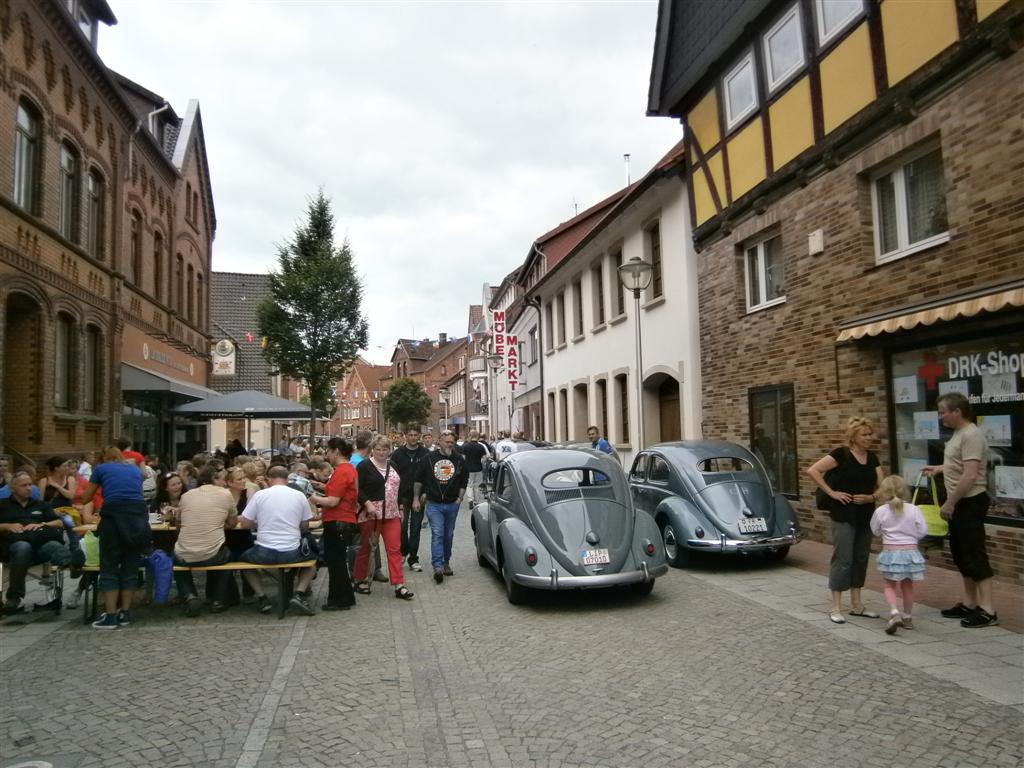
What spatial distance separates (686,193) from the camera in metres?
14.9

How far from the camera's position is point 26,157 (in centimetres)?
1320

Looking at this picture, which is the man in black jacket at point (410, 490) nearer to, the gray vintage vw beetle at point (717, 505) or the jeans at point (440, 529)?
the jeans at point (440, 529)

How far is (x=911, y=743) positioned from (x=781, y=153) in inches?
366

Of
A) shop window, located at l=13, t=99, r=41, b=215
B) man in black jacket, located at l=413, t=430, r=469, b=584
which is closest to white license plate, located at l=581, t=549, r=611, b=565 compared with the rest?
man in black jacket, located at l=413, t=430, r=469, b=584

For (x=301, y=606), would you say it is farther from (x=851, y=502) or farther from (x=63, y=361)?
(x=63, y=361)

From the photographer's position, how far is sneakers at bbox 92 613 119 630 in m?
6.83

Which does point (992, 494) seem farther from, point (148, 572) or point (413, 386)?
point (413, 386)

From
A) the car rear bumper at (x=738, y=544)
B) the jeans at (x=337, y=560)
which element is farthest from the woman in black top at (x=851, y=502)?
the jeans at (x=337, y=560)

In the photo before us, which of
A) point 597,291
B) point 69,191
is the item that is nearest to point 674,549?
point 597,291

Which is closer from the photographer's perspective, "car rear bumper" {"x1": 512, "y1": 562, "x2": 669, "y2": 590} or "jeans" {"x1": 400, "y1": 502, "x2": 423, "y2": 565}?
"car rear bumper" {"x1": 512, "y1": 562, "x2": 669, "y2": 590}

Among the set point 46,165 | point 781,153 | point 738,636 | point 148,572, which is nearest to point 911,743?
point 738,636

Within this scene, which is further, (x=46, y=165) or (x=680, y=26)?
(x=680, y=26)

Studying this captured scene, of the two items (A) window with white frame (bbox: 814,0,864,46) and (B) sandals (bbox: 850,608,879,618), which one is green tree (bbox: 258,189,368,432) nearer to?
(A) window with white frame (bbox: 814,0,864,46)

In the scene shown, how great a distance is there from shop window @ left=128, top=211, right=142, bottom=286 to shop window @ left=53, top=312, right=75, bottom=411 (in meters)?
Answer: 4.92
